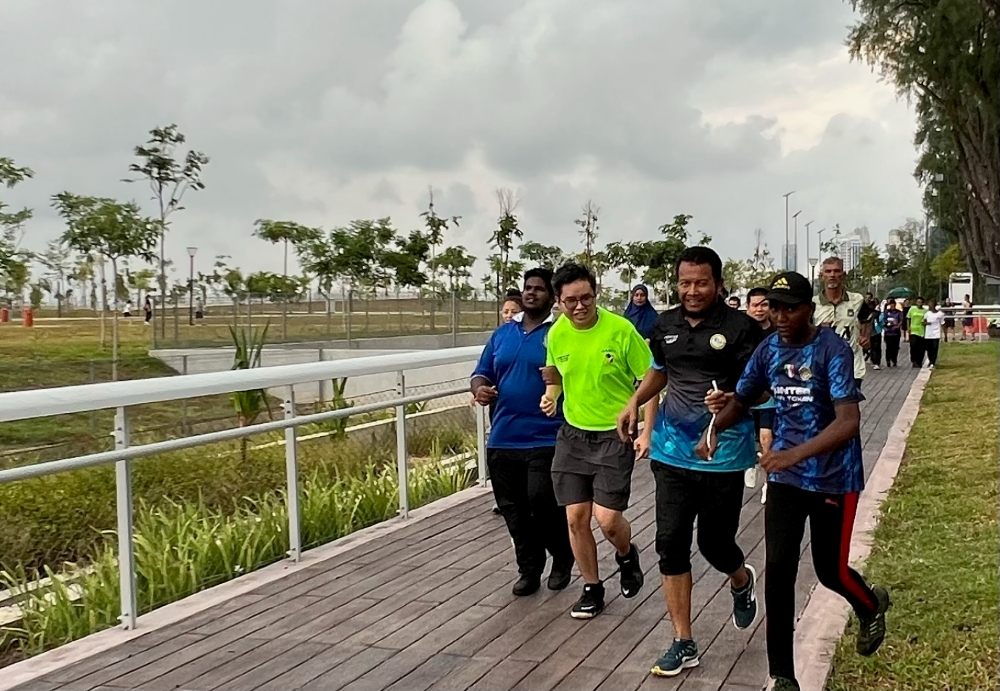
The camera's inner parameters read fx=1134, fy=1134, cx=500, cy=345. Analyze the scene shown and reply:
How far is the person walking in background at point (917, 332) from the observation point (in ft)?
78.3

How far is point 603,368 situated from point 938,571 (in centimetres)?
243

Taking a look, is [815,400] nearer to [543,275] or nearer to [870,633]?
[870,633]

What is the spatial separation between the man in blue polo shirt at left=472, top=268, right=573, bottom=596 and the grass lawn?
1607mm

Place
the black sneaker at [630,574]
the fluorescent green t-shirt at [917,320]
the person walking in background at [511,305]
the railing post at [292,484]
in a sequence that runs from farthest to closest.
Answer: the fluorescent green t-shirt at [917,320]
the person walking in background at [511,305]
the railing post at [292,484]
the black sneaker at [630,574]

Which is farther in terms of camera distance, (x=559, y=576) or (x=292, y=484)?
(x=292, y=484)

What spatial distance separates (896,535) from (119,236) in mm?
24645

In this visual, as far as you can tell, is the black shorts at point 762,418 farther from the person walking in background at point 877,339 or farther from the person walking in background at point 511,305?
the person walking in background at point 877,339

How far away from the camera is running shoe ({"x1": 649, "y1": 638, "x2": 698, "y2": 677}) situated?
4539 millimetres

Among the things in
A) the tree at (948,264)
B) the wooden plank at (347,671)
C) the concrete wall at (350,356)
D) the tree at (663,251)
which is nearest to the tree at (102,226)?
the concrete wall at (350,356)

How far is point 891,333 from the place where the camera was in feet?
80.7

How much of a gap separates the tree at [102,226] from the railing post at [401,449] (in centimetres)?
2228

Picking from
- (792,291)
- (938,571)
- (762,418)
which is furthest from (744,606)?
(762,418)

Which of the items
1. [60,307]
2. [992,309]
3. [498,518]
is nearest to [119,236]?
[60,307]

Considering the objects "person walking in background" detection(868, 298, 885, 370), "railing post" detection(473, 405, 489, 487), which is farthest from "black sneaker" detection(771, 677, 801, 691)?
"person walking in background" detection(868, 298, 885, 370)
